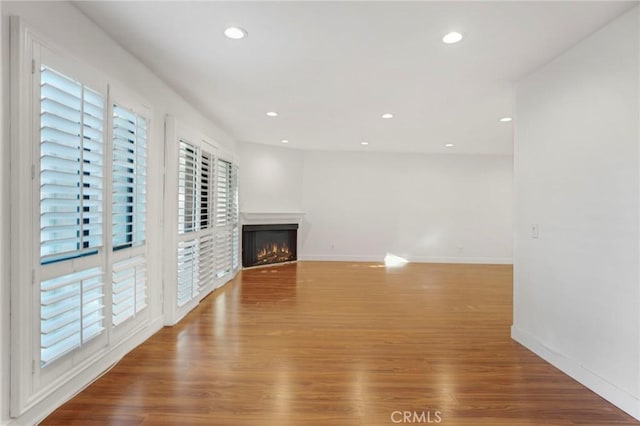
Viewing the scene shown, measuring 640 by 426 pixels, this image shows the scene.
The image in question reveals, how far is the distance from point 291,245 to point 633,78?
6000 mm

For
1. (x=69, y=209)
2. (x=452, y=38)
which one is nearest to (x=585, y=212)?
(x=452, y=38)

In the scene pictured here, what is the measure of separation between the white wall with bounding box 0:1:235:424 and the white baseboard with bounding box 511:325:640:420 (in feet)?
11.3

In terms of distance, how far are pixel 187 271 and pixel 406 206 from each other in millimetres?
5352

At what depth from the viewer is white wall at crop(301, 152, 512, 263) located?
7375mm

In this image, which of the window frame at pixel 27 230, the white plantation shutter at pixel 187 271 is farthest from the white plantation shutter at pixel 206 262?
the window frame at pixel 27 230

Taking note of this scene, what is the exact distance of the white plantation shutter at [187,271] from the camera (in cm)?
340

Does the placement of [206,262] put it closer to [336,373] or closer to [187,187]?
[187,187]

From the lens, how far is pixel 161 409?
1.87m

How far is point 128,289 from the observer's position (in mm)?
2516

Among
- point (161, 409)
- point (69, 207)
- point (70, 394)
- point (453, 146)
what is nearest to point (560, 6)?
point (69, 207)

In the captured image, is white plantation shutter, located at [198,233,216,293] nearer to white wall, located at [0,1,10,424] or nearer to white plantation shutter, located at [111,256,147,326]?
white plantation shutter, located at [111,256,147,326]

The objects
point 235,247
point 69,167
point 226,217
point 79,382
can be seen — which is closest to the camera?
point 69,167

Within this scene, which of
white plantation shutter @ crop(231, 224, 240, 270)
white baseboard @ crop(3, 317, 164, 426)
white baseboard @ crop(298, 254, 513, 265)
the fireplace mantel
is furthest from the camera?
white baseboard @ crop(298, 254, 513, 265)

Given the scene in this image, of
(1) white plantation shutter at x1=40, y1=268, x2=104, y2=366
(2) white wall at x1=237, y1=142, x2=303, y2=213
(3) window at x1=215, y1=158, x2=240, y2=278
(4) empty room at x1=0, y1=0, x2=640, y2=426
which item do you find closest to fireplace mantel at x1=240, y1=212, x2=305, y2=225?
(2) white wall at x1=237, y1=142, x2=303, y2=213
